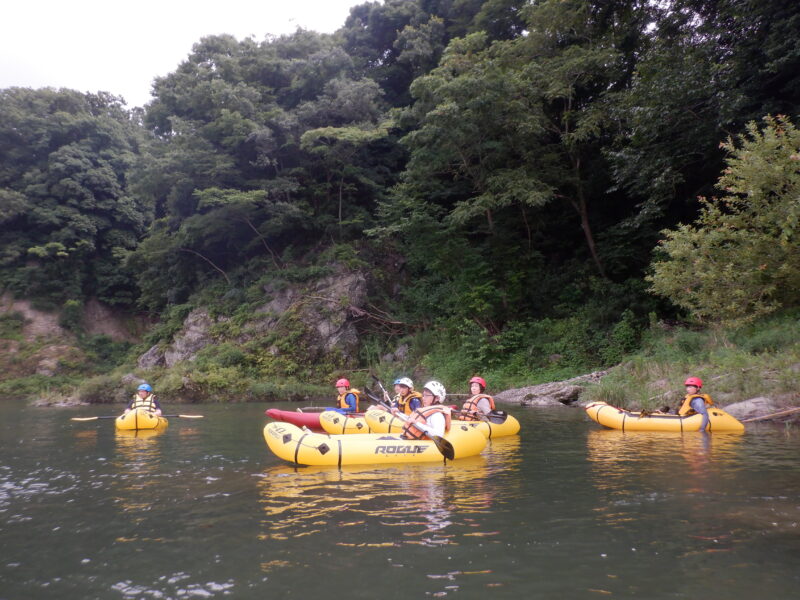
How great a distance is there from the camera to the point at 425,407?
7.06 metres

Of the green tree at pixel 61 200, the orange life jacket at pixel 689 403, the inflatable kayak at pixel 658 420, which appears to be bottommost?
the inflatable kayak at pixel 658 420

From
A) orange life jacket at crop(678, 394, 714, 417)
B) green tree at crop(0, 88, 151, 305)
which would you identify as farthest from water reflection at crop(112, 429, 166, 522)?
green tree at crop(0, 88, 151, 305)

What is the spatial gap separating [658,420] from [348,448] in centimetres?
551

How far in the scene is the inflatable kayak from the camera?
859 centimetres

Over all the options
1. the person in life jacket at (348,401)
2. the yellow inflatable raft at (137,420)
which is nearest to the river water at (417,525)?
the person in life jacket at (348,401)

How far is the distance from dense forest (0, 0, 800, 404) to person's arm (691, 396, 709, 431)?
2.79 metres

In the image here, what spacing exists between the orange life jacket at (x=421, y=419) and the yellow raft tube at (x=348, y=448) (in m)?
0.14

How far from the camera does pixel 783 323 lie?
11242 mm

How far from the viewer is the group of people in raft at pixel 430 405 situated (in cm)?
700

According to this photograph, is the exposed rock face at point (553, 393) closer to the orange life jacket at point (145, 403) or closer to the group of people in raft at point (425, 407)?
the group of people in raft at point (425, 407)

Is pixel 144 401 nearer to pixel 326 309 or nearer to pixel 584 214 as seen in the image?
pixel 326 309

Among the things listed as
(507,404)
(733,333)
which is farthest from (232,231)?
(733,333)

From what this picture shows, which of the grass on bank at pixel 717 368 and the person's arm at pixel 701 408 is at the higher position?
the grass on bank at pixel 717 368

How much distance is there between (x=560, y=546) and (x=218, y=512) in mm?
2918
